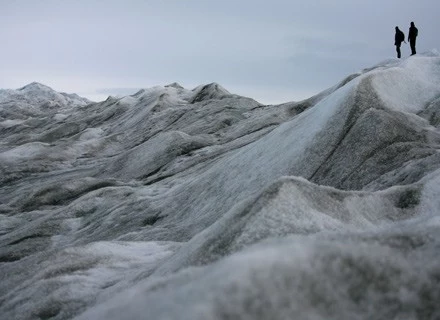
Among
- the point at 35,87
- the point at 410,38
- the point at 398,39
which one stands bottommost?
the point at 410,38

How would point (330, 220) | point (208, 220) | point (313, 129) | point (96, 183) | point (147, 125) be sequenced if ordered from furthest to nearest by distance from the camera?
point (147, 125)
point (96, 183)
point (313, 129)
point (208, 220)
point (330, 220)

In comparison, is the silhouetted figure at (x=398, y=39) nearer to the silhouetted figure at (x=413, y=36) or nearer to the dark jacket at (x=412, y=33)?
the silhouetted figure at (x=413, y=36)

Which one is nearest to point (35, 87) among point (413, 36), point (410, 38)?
point (410, 38)

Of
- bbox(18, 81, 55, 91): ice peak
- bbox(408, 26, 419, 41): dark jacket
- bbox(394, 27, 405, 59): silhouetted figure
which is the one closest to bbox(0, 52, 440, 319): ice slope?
bbox(394, 27, 405, 59): silhouetted figure

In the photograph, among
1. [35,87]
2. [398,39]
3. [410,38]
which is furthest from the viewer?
[35,87]

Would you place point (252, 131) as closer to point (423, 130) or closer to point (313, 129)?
point (313, 129)

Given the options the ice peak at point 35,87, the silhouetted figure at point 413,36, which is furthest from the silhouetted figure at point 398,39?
the ice peak at point 35,87

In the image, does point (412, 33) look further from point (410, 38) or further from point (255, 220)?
point (255, 220)

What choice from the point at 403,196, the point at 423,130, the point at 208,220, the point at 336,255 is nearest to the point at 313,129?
the point at 423,130

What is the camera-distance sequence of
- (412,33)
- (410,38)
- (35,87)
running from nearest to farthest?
(412,33), (410,38), (35,87)
